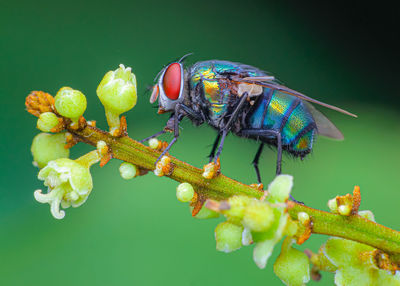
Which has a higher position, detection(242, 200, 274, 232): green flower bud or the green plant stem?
detection(242, 200, 274, 232): green flower bud

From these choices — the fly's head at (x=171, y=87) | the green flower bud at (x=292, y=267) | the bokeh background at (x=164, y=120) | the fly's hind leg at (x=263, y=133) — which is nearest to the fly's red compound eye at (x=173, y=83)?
the fly's head at (x=171, y=87)

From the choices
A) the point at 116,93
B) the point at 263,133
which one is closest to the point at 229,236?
the point at 116,93

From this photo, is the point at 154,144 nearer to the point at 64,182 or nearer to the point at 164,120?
the point at 64,182

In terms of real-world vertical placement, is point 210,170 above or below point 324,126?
above

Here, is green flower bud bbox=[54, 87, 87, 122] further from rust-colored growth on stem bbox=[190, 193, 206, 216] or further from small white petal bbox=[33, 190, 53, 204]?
rust-colored growth on stem bbox=[190, 193, 206, 216]

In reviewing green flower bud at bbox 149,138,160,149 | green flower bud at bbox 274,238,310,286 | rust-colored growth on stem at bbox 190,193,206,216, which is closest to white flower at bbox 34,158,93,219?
green flower bud at bbox 149,138,160,149

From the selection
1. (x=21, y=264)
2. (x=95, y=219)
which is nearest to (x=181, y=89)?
(x=95, y=219)
